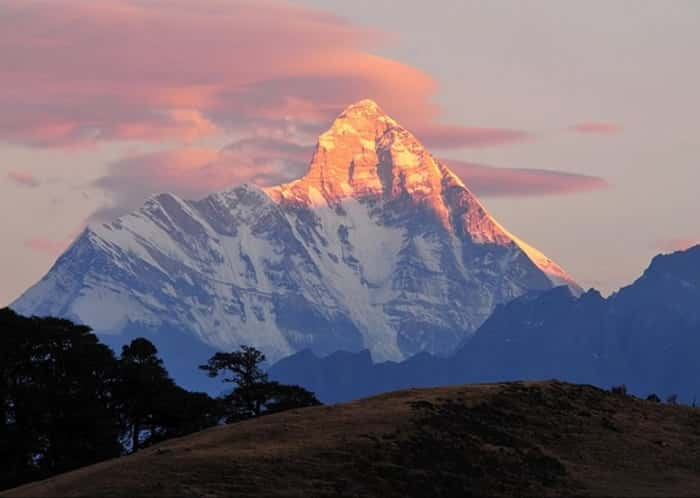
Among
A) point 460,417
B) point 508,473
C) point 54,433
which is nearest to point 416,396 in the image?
point 460,417

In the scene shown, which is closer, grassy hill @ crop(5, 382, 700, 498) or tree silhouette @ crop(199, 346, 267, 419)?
grassy hill @ crop(5, 382, 700, 498)

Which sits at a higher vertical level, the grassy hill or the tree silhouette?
the tree silhouette

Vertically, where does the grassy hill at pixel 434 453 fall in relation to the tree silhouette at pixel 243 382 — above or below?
below

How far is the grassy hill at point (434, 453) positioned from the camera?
97750 millimetres

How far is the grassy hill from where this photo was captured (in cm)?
9775

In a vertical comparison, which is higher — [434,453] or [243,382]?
[243,382]

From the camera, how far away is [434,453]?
107m

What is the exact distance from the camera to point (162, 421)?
525 feet

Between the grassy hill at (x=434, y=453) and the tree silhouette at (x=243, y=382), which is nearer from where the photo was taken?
the grassy hill at (x=434, y=453)

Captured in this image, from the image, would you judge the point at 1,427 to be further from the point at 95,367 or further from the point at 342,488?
the point at 342,488

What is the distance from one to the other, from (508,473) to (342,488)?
41.8 feet

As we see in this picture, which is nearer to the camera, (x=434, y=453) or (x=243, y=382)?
(x=434, y=453)

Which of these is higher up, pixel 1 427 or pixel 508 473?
pixel 1 427

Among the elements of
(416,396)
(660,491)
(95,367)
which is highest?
(95,367)
